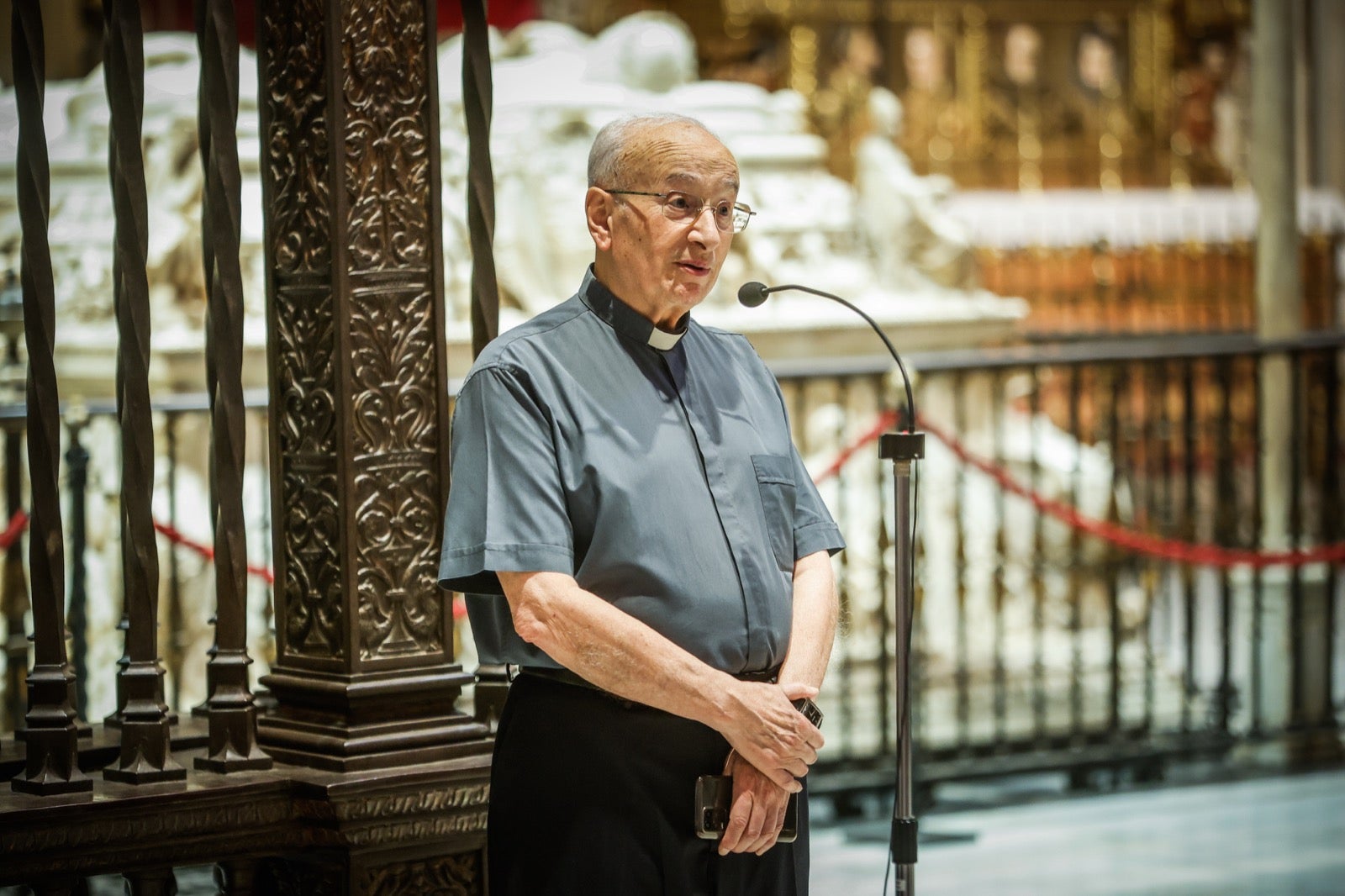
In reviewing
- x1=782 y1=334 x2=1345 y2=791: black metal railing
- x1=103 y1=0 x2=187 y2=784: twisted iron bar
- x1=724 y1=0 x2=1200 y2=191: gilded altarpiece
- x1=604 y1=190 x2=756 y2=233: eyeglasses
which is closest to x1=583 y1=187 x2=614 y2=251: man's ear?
x1=604 y1=190 x2=756 y2=233: eyeglasses

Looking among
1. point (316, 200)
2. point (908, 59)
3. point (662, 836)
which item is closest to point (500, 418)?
point (662, 836)

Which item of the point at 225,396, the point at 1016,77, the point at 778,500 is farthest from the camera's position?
the point at 1016,77

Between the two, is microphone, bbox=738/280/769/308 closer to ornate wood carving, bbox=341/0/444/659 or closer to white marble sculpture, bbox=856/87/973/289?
ornate wood carving, bbox=341/0/444/659

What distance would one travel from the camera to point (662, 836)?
7.27 feet

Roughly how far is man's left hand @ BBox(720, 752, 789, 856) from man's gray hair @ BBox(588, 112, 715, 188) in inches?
29.5

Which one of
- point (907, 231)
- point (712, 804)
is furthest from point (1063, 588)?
point (712, 804)

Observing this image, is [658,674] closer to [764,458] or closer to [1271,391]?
[764,458]

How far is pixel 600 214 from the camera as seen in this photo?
225cm

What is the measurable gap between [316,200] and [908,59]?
456 inches

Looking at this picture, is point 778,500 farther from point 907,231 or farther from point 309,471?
point 907,231

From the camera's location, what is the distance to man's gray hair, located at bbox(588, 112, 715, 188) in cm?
222

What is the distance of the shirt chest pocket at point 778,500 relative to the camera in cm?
232

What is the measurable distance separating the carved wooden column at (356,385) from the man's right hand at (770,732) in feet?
2.78

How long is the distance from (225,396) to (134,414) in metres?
0.14
